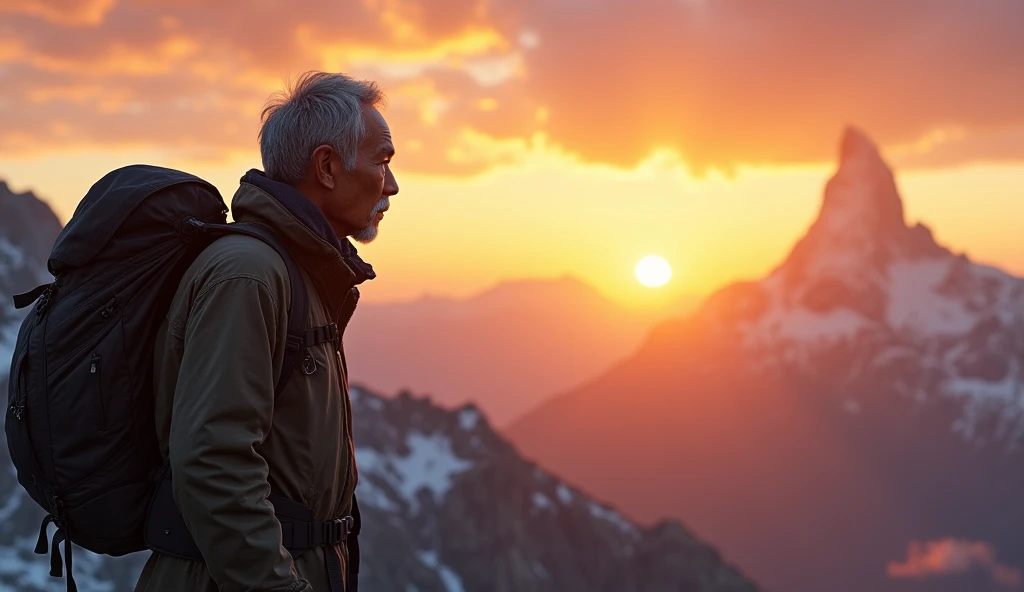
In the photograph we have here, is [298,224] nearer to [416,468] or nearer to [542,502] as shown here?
[542,502]

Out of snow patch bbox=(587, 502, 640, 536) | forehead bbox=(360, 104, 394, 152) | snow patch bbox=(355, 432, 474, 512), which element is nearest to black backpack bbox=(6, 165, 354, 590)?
forehead bbox=(360, 104, 394, 152)

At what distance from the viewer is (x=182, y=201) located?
4.45 meters

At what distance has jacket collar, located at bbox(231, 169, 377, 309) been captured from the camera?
14.7 ft

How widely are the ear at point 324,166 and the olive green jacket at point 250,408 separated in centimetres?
28

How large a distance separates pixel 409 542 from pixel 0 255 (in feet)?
329

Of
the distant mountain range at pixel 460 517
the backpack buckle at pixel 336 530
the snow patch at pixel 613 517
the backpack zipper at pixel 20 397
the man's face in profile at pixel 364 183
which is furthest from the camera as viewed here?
the snow patch at pixel 613 517

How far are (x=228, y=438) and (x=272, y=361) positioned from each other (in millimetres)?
456

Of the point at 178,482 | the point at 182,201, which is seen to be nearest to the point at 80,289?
the point at 182,201

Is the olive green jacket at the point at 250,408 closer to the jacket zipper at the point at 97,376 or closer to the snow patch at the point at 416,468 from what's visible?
the jacket zipper at the point at 97,376

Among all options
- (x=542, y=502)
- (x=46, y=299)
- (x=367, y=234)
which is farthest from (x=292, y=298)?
(x=542, y=502)

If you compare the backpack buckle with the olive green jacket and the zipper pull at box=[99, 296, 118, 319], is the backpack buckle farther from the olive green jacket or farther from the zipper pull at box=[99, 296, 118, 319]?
the zipper pull at box=[99, 296, 118, 319]

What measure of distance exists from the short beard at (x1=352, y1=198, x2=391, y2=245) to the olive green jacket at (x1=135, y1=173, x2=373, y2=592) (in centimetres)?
18

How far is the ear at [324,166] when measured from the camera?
4746 millimetres

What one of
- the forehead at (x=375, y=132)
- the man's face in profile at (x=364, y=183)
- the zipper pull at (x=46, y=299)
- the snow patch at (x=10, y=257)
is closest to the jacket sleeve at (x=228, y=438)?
the zipper pull at (x=46, y=299)
